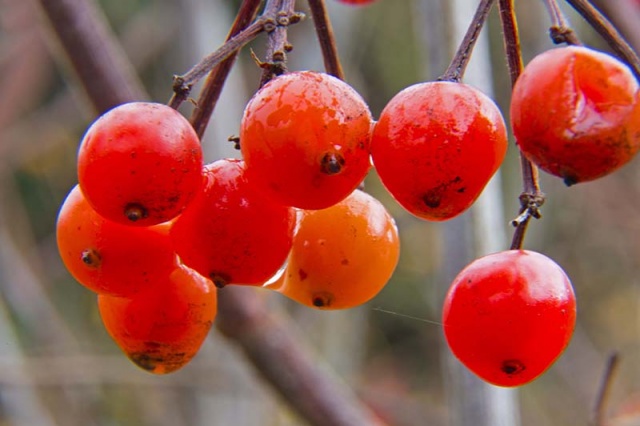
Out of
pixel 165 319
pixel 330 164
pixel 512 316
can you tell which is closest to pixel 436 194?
pixel 330 164

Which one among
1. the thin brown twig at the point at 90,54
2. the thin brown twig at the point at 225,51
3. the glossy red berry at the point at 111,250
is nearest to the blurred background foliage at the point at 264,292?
the thin brown twig at the point at 90,54

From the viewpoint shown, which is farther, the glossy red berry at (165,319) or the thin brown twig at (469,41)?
the glossy red berry at (165,319)

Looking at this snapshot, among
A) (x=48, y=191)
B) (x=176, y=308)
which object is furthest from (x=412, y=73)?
(x=176, y=308)

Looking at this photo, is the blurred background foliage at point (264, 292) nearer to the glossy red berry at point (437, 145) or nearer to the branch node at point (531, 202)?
the branch node at point (531, 202)

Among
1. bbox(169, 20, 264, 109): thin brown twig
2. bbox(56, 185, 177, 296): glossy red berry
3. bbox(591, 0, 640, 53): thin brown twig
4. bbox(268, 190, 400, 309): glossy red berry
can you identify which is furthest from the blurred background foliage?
bbox(169, 20, 264, 109): thin brown twig

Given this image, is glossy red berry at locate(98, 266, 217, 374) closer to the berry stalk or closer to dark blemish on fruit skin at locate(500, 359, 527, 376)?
the berry stalk

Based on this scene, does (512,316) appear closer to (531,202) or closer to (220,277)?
(531,202)
